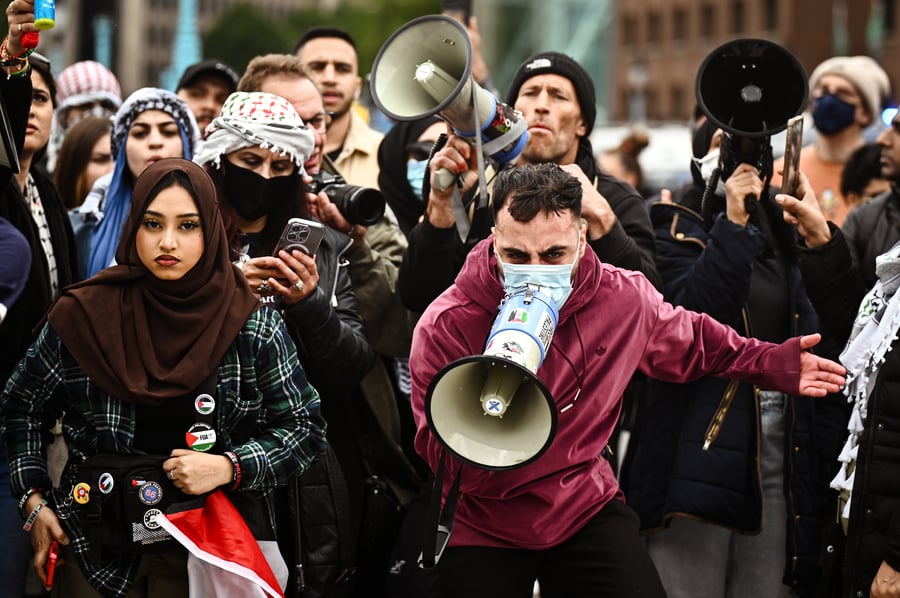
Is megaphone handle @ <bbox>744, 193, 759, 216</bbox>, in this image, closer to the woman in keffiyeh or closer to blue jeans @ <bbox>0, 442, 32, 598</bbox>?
the woman in keffiyeh

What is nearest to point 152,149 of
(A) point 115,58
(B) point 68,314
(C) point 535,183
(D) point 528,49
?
(B) point 68,314

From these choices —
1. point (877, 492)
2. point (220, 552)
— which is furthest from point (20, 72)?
point (877, 492)

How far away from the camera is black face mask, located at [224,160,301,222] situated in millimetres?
5031

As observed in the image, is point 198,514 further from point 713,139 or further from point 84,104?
point 84,104

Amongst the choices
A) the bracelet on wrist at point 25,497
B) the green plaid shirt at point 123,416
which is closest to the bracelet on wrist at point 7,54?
the green plaid shirt at point 123,416

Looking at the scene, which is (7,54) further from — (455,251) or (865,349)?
(865,349)

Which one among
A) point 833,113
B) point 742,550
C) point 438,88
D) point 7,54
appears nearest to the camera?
point 7,54

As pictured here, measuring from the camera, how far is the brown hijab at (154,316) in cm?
423

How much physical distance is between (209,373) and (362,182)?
97.5 inches

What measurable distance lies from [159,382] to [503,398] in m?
1.07

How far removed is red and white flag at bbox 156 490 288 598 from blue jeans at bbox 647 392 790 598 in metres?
1.76

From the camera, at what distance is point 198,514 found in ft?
13.9

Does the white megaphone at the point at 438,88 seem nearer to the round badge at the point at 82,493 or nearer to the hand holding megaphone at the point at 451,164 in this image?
the hand holding megaphone at the point at 451,164

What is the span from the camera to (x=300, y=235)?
15.6 ft
